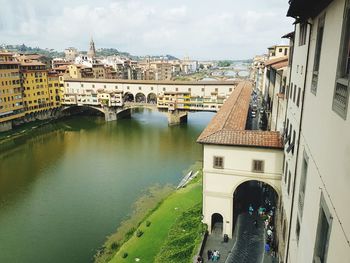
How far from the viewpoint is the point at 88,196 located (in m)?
32.2

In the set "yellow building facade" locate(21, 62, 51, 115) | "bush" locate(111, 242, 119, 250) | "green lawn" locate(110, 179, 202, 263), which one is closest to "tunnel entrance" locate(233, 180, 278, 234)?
"green lawn" locate(110, 179, 202, 263)

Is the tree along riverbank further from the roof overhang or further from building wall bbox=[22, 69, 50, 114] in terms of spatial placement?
building wall bbox=[22, 69, 50, 114]

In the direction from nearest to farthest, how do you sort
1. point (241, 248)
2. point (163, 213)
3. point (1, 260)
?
point (241, 248)
point (1, 260)
point (163, 213)

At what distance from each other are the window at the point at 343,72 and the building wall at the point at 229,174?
14201 millimetres

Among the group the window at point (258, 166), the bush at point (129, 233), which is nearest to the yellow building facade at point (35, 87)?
the bush at point (129, 233)

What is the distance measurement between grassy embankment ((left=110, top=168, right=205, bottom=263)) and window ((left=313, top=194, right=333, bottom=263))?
514 inches

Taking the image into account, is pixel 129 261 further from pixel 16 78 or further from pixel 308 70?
pixel 16 78

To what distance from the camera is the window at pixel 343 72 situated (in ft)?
20.1

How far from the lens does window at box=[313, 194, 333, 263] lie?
6910 millimetres

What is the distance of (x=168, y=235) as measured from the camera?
75.9 feet

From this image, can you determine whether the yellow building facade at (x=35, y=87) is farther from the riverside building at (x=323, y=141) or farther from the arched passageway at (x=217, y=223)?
the riverside building at (x=323, y=141)

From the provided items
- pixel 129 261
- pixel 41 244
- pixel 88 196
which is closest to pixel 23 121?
pixel 88 196

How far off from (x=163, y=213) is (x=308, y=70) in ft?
63.8

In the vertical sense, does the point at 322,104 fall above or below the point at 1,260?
above
